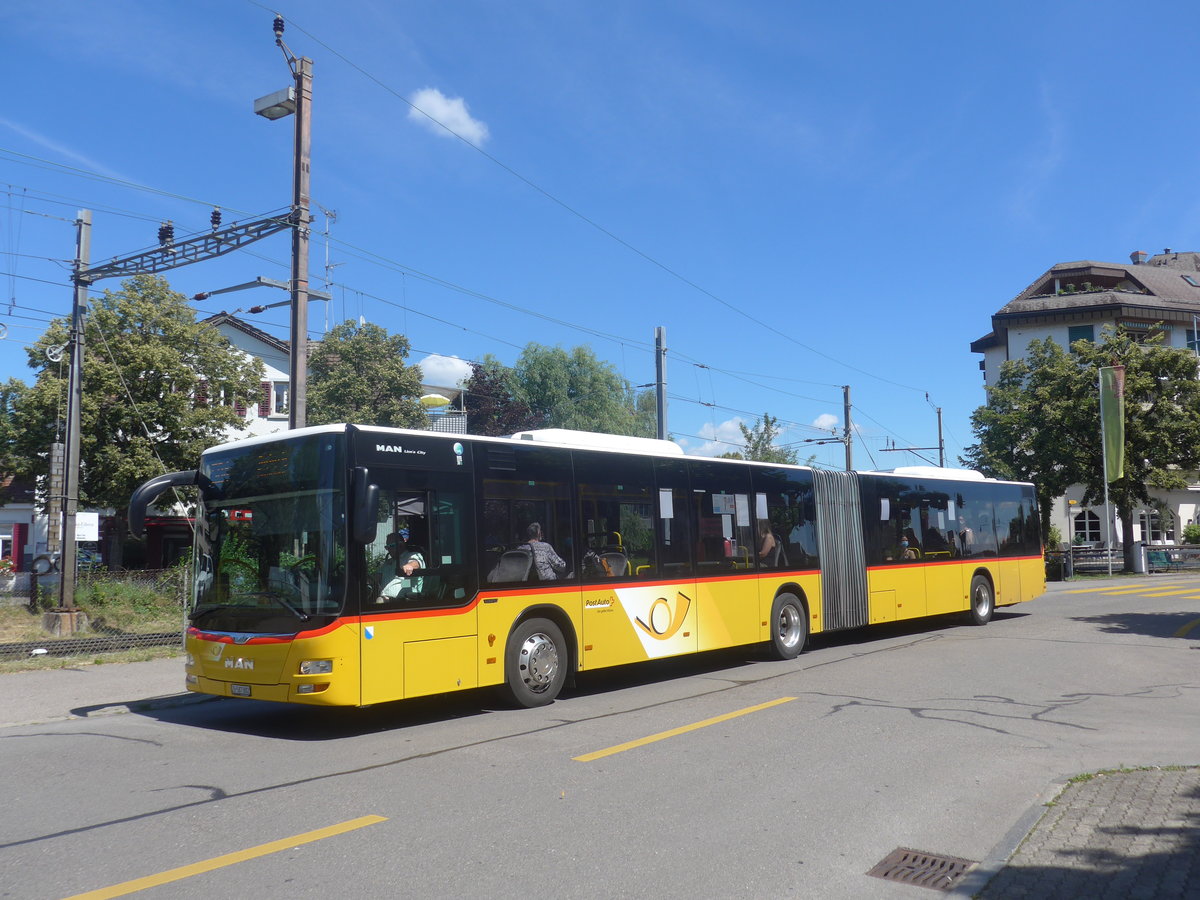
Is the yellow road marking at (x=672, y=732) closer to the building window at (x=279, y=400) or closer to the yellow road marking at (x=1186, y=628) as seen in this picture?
the yellow road marking at (x=1186, y=628)

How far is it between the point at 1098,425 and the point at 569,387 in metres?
37.3

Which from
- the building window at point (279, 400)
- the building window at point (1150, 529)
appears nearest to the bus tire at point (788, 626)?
the building window at point (279, 400)

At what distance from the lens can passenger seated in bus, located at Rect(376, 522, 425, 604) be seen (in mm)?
9016

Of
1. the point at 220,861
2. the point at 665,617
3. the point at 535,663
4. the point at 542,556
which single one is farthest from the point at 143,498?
the point at 665,617

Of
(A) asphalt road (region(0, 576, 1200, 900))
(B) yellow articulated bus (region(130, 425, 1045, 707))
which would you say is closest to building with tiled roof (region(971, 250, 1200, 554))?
(B) yellow articulated bus (region(130, 425, 1045, 707))

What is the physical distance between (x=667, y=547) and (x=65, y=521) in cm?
1290

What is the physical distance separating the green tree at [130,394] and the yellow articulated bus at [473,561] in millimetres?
23363

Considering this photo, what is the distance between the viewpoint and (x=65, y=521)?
19109 mm

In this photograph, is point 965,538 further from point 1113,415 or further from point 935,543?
point 1113,415

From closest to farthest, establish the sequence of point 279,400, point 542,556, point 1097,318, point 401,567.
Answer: point 401,567
point 542,556
point 279,400
point 1097,318

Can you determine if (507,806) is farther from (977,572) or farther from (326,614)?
(977,572)

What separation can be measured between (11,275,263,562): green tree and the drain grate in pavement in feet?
98.5

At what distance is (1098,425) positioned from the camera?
38312mm

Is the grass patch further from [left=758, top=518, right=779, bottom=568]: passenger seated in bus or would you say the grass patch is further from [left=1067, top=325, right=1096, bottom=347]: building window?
[left=1067, top=325, right=1096, bottom=347]: building window
